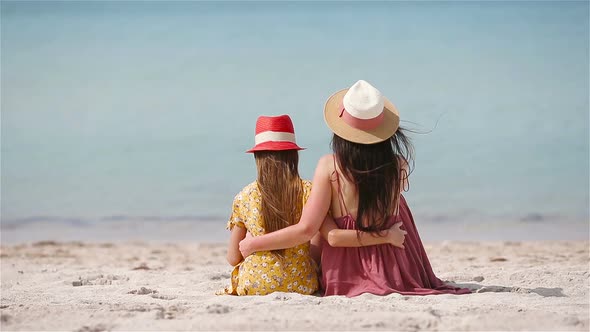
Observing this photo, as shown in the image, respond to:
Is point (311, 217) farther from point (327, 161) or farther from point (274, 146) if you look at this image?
point (274, 146)

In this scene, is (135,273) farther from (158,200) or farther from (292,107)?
(292,107)

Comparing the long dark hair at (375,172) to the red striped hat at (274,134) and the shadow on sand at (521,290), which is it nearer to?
the red striped hat at (274,134)

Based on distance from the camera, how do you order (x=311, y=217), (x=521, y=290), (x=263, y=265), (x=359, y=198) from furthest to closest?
1. (x=521, y=290)
2. (x=263, y=265)
3. (x=359, y=198)
4. (x=311, y=217)

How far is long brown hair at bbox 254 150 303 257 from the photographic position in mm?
4285

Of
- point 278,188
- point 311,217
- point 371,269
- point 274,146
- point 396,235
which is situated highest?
point 274,146

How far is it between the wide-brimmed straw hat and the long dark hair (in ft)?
0.20

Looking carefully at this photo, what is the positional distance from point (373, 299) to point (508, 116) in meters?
11.6

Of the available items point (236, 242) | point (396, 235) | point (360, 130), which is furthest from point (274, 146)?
point (396, 235)

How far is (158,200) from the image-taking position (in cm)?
1282

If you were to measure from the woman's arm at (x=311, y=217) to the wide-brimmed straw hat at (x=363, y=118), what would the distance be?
194mm

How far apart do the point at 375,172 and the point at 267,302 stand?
2.89ft

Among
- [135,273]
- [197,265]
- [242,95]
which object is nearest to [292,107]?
[242,95]

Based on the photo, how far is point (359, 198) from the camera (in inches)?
167

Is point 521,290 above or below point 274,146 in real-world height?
below
